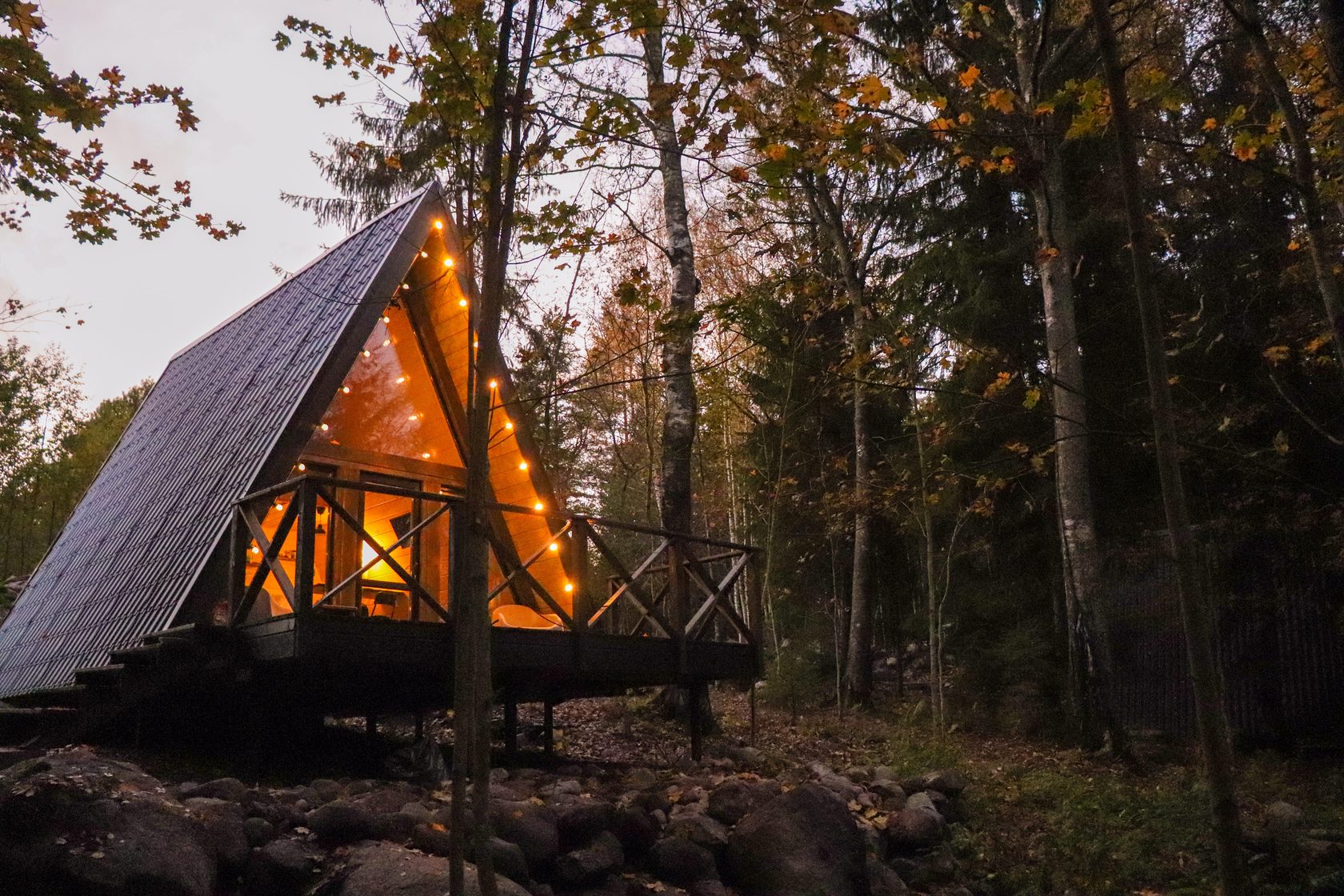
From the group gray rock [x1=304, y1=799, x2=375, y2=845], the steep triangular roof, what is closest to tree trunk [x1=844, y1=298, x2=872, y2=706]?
the steep triangular roof

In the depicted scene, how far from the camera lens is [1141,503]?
Answer: 13.1 meters

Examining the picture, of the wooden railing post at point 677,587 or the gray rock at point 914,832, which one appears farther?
the wooden railing post at point 677,587

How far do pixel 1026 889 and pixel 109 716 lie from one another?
705 centimetres

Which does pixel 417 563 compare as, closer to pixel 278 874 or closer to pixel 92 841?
pixel 278 874

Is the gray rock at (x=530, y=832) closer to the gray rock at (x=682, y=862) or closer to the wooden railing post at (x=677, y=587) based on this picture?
the gray rock at (x=682, y=862)

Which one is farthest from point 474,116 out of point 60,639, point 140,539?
point 60,639

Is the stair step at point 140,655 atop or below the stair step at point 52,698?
atop

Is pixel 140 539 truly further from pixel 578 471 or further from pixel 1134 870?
pixel 578 471

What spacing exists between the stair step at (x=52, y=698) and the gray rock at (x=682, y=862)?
189 inches

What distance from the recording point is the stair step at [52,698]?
796 centimetres

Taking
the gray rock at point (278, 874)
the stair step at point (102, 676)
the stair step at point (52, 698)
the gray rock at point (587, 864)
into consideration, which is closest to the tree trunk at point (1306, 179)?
the gray rock at point (587, 864)

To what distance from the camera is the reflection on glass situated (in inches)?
422

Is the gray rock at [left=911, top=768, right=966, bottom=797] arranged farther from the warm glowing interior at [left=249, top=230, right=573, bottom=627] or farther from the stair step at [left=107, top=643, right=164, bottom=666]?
the stair step at [left=107, top=643, right=164, bottom=666]

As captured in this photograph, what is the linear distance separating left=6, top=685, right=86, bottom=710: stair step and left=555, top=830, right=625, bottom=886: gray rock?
4445mm
